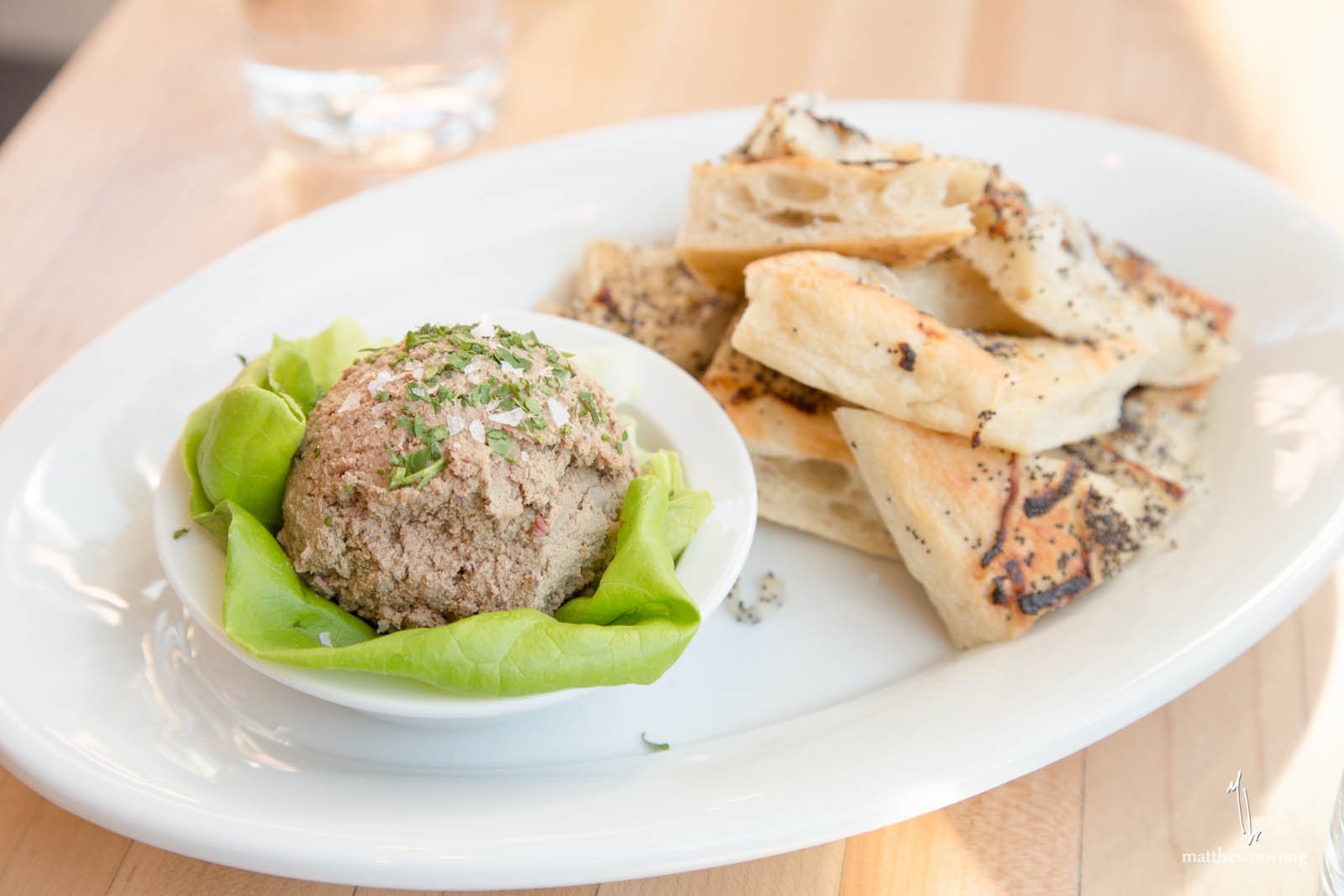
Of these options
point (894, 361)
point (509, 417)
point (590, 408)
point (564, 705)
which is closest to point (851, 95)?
point (894, 361)

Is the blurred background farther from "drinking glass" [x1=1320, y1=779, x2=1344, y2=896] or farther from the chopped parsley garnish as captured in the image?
"drinking glass" [x1=1320, y1=779, x2=1344, y2=896]

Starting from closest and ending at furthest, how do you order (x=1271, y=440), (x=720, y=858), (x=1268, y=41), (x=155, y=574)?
(x=720, y=858) < (x=155, y=574) < (x=1271, y=440) < (x=1268, y=41)

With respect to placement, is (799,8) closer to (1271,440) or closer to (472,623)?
(1271,440)

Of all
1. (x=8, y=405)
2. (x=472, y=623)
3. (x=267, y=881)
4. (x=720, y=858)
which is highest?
(x=472, y=623)

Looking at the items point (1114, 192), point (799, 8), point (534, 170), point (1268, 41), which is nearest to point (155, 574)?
point (534, 170)

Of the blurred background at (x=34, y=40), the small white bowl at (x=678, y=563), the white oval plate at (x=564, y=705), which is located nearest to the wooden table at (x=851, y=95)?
the white oval plate at (x=564, y=705)
